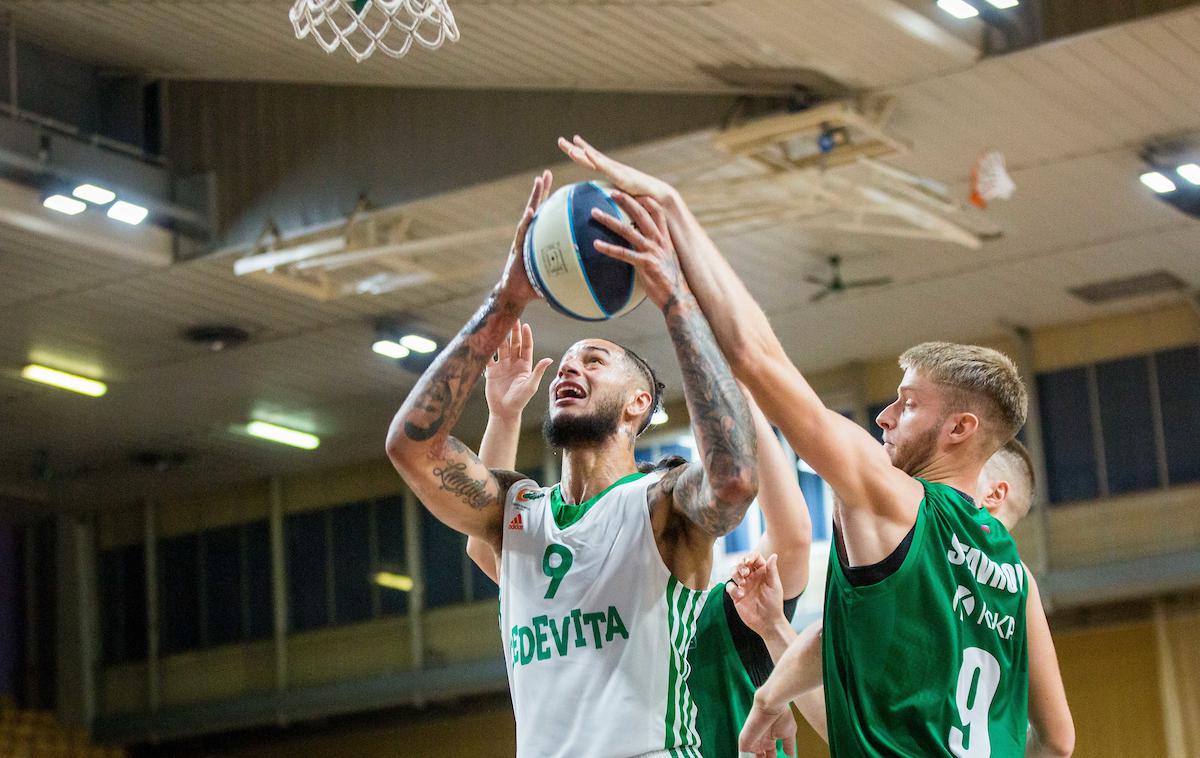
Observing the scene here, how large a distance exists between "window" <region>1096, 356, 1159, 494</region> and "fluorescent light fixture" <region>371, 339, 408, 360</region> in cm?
775

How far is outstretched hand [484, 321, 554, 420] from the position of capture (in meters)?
5.74

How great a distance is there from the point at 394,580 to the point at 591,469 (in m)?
Answer: 18.5

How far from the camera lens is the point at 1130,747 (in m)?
18.0

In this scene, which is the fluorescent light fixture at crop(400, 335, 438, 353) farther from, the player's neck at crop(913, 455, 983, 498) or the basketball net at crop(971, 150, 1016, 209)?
the player's neck at crop(913, 455, 983, 498)

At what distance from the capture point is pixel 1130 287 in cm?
1777

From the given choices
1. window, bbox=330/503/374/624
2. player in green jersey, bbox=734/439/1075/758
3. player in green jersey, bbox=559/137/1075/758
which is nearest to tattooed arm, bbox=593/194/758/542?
player in green jersey, bbox=559/137/1075/758

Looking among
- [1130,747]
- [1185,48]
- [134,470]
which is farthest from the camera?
[134,470]

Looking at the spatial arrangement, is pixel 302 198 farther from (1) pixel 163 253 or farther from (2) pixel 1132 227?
(2) pixel 1132 227

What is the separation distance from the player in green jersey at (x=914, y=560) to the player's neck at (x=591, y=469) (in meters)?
1.12

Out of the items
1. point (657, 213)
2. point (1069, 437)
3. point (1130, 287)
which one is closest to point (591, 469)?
point (657, 213)

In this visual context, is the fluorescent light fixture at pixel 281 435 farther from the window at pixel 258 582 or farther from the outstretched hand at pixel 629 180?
the outstretched hand at pixel 629 180

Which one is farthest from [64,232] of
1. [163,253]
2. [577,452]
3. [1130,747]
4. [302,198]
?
[1130,747]

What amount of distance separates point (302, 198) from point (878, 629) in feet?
38.3

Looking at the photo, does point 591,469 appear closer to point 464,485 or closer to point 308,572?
point 464,485
